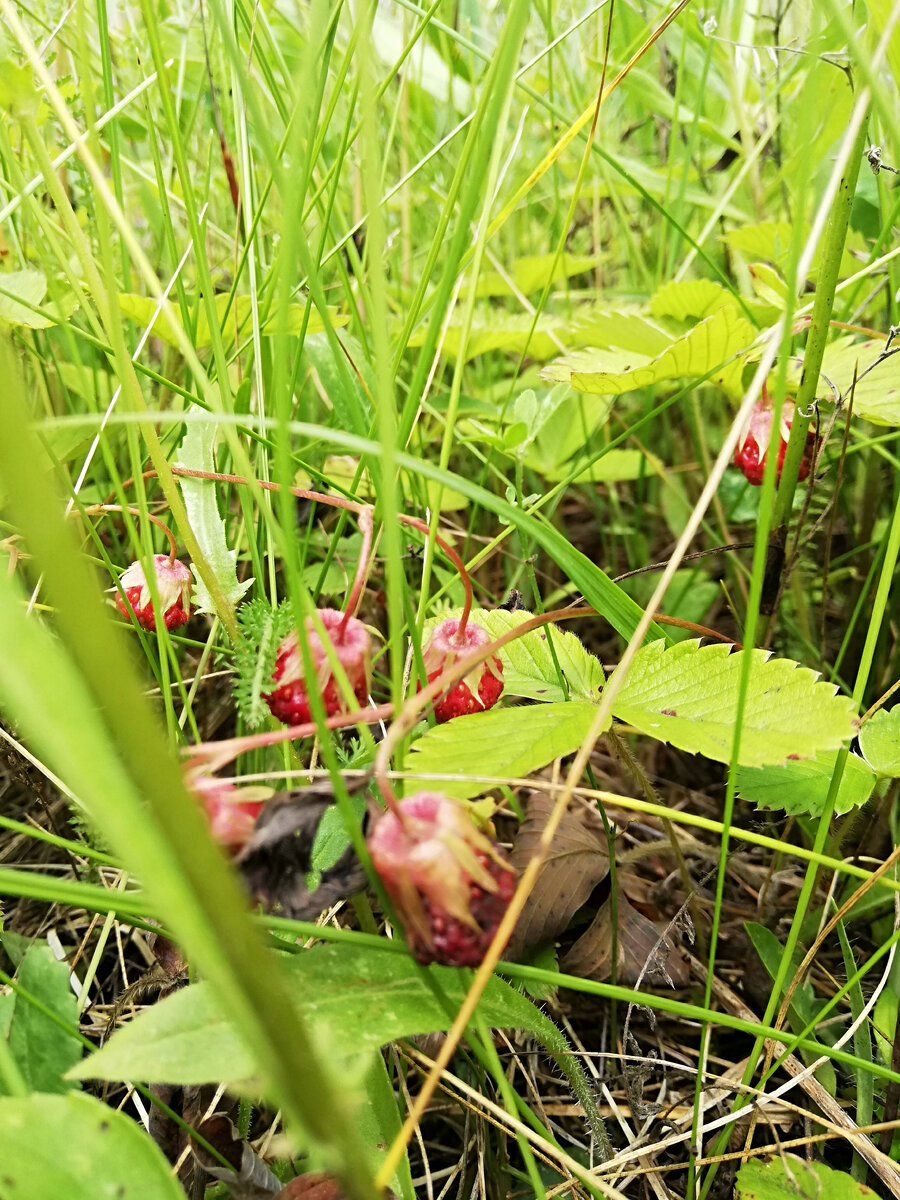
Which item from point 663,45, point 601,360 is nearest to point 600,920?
point 601,360

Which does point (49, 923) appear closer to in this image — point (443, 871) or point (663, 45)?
point (443, 871)

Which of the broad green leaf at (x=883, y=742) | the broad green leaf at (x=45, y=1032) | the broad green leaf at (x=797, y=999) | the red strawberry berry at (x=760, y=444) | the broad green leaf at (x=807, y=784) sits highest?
the red strawberry berry at (x=760, y=444)

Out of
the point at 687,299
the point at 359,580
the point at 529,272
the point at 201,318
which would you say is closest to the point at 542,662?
the point at 359,580

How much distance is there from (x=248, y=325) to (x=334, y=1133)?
1.05 meters

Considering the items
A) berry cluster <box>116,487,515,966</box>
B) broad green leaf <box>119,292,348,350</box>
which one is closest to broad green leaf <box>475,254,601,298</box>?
broad green leaf <box>119,292,348,350</box>

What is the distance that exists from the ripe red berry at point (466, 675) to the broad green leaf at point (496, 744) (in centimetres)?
2

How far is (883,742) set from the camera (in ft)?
2.32

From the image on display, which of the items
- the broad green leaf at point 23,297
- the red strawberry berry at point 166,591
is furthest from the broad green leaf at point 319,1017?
the broad green leaf at point 23,297

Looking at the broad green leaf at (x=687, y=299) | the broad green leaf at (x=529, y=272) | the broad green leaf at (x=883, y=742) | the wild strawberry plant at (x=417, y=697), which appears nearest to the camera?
the wild strawberry plant at (x=417, y=697)

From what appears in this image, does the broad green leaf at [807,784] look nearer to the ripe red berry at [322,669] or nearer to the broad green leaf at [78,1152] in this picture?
the ripe red berry at [322,669]

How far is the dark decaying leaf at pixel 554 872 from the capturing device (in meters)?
0.74

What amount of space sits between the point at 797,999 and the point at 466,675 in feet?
1.46

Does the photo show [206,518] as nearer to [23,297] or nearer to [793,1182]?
[23,297]

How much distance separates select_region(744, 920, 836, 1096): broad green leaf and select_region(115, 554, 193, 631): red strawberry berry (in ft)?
1.92
